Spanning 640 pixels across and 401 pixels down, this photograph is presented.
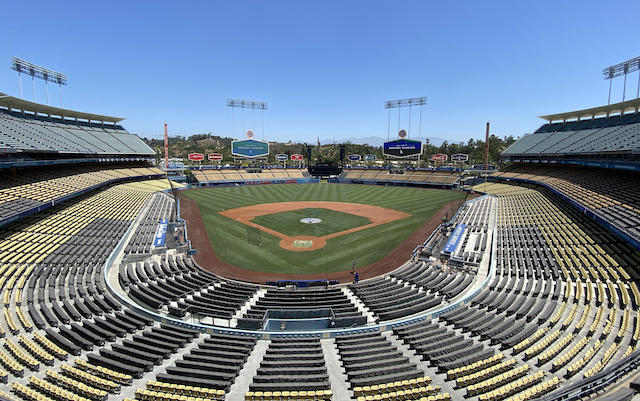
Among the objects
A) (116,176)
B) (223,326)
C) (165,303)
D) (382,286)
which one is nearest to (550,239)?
(382,286)

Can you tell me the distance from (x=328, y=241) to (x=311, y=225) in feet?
25.4

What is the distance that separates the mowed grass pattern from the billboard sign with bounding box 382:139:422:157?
1693 cm

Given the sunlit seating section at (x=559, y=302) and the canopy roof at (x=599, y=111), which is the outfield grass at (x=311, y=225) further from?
the canopy roof at (x=599, y=111)

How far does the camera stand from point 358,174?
100688 millimetres

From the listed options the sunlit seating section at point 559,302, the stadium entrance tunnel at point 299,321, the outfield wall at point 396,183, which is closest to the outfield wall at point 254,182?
the outfield wall at point 396,183

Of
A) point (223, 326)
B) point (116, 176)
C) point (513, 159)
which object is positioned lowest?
point (223, 326)

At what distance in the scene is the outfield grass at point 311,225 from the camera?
4128 cm

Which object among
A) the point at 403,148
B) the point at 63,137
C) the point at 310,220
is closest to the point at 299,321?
the point at 310,220

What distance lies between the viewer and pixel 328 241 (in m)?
37.1

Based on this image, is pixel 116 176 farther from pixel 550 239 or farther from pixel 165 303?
pixel 550 239

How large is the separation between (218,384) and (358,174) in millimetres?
91263

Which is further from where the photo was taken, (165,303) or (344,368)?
(165,303)

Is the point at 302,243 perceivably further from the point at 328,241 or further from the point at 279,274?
the point at 279,274

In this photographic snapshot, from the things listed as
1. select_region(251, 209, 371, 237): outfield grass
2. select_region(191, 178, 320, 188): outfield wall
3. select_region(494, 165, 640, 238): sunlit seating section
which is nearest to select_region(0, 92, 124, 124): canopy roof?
select_region(191, 178, 320, 188): outfield wall
